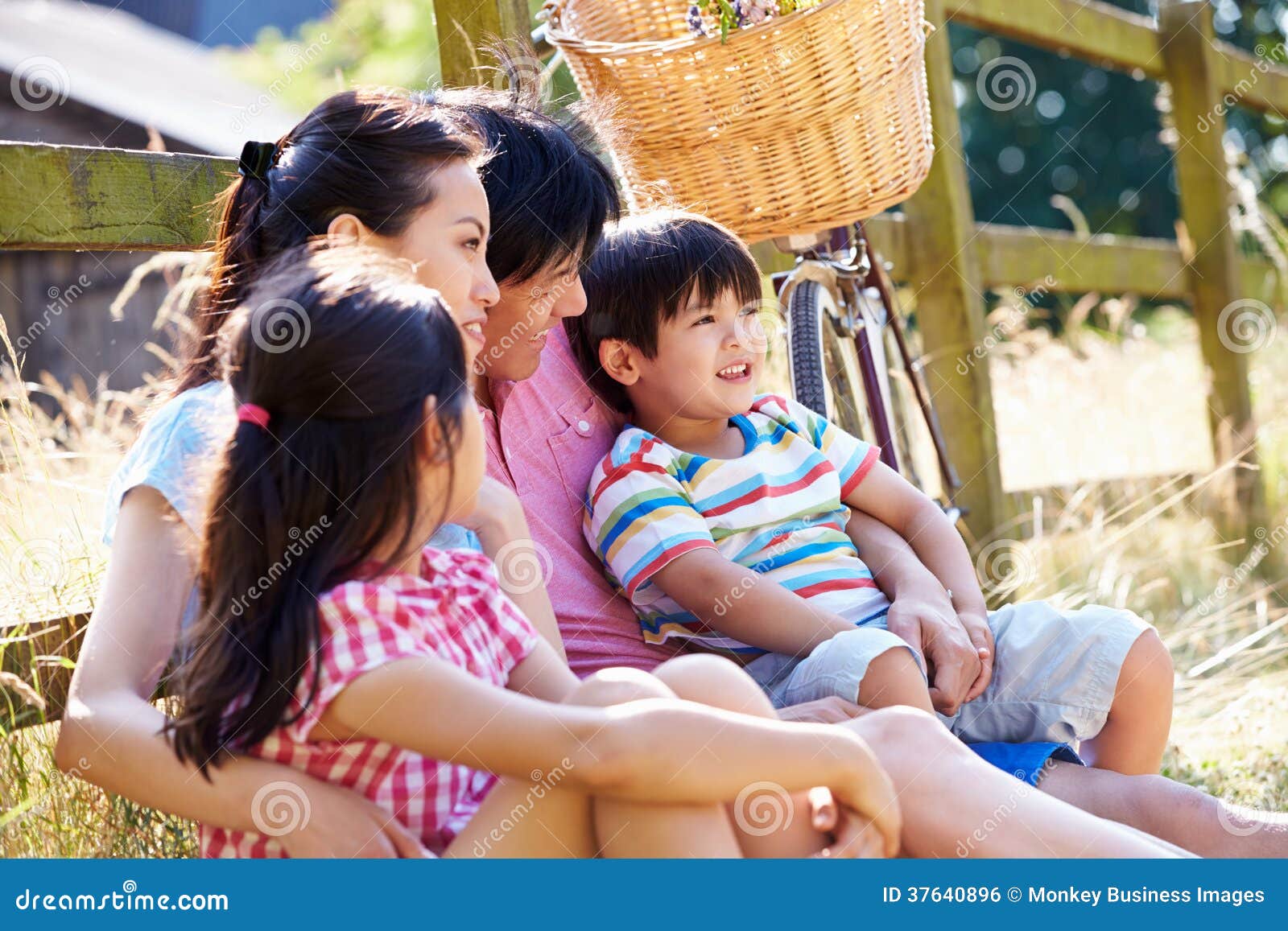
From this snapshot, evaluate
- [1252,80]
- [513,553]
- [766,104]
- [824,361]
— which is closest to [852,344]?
[824,361]

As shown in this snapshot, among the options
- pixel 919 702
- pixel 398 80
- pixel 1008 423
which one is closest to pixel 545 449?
pixel 919 702

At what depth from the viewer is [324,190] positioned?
1.75 meters

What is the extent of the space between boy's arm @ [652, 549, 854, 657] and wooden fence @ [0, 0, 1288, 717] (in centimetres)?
84

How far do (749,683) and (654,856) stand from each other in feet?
0.68

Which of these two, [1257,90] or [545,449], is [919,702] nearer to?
[545,449]

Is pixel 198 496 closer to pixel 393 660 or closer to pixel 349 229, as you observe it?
pixel 393 660

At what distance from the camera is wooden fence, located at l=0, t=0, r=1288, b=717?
1.89m

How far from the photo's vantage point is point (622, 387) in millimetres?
2229

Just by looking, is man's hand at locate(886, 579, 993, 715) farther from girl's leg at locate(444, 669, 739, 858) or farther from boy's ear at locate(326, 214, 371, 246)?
boy's ear at locate(326, 214, 371, 246)

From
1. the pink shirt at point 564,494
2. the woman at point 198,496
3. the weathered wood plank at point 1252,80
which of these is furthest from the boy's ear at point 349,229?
the weathered wood plank at point 1252,80

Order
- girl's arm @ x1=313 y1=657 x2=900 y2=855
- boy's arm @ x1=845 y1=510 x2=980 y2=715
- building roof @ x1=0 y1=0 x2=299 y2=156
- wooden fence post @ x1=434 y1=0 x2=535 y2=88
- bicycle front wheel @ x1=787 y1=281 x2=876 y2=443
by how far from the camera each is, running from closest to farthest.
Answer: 1. girl's arm @ x1=313 y1=657 x2=900 y2=855
2. boy's arm @ x1=845 y1=510 x2=980 y2=715
3. wooden fence post @ x1=434 y1=0 x2=535 y2=88
4. bicycle front wheel @ x1=787 y1=281 x2=876 y2=443
5. building roof @ x1=0 y1=0 x2=299 y2=156

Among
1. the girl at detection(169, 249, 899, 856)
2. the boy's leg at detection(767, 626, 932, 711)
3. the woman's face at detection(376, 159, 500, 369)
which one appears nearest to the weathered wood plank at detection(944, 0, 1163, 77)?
the woman's face at detection(376, 159, 500, 369)

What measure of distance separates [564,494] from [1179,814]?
0.95 meters
